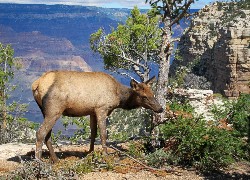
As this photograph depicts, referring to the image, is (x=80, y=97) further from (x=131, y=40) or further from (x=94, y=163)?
(x=131, y=40)

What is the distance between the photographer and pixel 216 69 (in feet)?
208

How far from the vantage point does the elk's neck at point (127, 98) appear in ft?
36.8

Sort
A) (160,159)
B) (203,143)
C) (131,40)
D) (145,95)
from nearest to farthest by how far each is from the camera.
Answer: (203,143) → (160,159) → (145,95) → (131,40)

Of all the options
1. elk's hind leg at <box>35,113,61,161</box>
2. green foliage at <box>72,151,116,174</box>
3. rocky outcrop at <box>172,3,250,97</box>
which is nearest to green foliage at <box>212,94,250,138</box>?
green foliage at <box>72,151,116,174</box>

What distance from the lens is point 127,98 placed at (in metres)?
11.3

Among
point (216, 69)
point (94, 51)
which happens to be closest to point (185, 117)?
point (94, 51)

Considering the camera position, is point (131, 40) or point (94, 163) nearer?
point (94, 163)

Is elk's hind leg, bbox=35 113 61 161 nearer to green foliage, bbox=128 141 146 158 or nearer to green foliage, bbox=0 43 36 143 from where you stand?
green foliage, bbox=128 141 146 158

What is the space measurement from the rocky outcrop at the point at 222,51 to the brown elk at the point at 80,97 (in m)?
34.8

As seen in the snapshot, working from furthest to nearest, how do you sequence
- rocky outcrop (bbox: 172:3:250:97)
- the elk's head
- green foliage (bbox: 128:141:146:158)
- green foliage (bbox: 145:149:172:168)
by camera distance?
rocky outcrop (bbox: 172:3:250:97)
the elk's head
green foliage (bbox: 128:141:146:158)
green foliage (bbox: 145:149:172:168)

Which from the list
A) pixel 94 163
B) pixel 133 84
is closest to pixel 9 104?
pixel 133 84

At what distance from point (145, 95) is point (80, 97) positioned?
1.82 metres

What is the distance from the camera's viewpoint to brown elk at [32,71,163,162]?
10031 mm

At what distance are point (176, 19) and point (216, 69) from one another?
53488 millimetres
